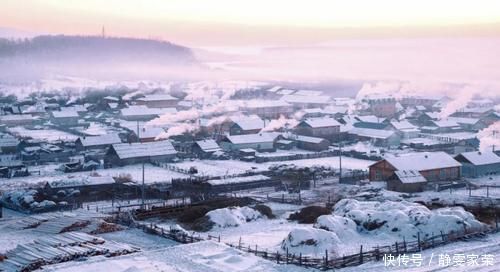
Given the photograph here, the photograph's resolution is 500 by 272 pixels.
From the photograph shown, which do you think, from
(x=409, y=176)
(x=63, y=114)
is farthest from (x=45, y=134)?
(x=409, y=176)

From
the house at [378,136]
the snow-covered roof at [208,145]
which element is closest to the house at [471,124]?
the house at [378,136]

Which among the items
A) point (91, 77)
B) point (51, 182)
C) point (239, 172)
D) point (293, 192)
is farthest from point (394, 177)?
point (91, 77)

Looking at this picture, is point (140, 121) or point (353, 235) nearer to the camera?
point (353, 235)

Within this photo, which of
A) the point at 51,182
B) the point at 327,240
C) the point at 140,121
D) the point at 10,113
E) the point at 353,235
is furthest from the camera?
the point at 10,113

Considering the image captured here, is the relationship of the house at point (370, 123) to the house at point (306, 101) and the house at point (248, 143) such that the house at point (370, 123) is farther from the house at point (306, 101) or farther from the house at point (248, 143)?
the house at point (306, 101)

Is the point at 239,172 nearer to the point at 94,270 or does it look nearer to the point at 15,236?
the point at 15,236

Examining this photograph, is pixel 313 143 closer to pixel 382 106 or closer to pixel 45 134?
pixel 45 134

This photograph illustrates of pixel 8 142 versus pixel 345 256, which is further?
pixel 8 142
